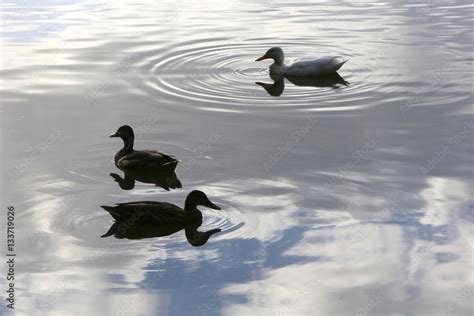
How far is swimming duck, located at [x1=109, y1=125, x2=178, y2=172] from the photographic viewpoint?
13.1 meters

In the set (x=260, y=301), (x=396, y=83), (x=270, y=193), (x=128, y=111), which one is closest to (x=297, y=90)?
(x=396, y=83)

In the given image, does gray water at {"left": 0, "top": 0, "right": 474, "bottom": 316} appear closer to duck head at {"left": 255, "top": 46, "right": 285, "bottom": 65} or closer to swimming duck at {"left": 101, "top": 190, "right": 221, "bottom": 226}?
swimming duck at {"left": 101, "top": 190, "right": 221, "bottom": 226}

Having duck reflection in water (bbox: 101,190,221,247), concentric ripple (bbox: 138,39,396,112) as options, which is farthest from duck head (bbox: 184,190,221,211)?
concentric ripple (bbox: 138,39,396,112)

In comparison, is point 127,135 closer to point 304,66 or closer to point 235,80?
point 235,80

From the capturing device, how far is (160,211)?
11148 millimetres

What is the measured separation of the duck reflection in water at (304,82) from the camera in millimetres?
17516

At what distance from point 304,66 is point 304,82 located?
1.02 ft

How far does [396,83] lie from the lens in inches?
679

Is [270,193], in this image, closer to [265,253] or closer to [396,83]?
[265,253]

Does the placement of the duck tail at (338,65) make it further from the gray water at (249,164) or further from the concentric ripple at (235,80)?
the gray water at (249,164)

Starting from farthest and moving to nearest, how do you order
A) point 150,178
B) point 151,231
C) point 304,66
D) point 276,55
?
1. point 276,55
2. point 304,66
3. point 150,178
4. point 151,231

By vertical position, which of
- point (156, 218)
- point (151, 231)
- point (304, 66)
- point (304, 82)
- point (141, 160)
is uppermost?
point (304, 66)

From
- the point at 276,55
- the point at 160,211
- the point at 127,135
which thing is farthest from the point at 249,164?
the point at 276,55

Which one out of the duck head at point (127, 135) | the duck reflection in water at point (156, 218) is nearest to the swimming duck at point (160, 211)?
the duck reflection in water at point (156, 218)
